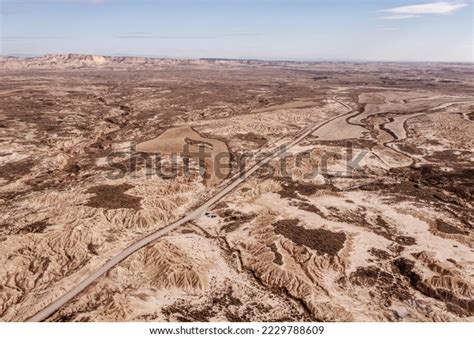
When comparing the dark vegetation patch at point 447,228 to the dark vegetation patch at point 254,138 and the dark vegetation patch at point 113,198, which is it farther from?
the dark vegetation patch at point 254,138

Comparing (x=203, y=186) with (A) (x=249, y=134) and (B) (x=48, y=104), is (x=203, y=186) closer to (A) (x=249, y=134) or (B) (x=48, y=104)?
(A) (x=249, y=134)

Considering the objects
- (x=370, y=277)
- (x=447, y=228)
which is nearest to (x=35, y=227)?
(x=370, y=277)

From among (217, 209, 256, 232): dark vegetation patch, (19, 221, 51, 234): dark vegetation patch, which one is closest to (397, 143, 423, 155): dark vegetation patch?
(217, 209, 256, 232): dark vegetation patch

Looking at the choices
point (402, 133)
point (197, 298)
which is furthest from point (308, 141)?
point (197, 298)

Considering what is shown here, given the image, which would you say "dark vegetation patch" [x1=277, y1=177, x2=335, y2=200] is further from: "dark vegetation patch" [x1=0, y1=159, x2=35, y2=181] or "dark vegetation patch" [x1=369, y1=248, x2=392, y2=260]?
"dark vegetation patch" [x1=0, y1=159, x2=35, y2=181]

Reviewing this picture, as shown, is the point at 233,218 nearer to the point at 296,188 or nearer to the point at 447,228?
the point at 296,188

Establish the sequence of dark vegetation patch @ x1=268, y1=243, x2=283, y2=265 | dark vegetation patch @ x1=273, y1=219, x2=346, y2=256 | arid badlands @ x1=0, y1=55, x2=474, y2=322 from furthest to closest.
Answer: dark vegetation patch @ x1=273, y1=219, x2=346, y2=256 < dark vegetation patch @ x1=268, y1=243, x2=283, y2=265 < arid badlands @ x1=0, y1=55, x2=474, y2=322
